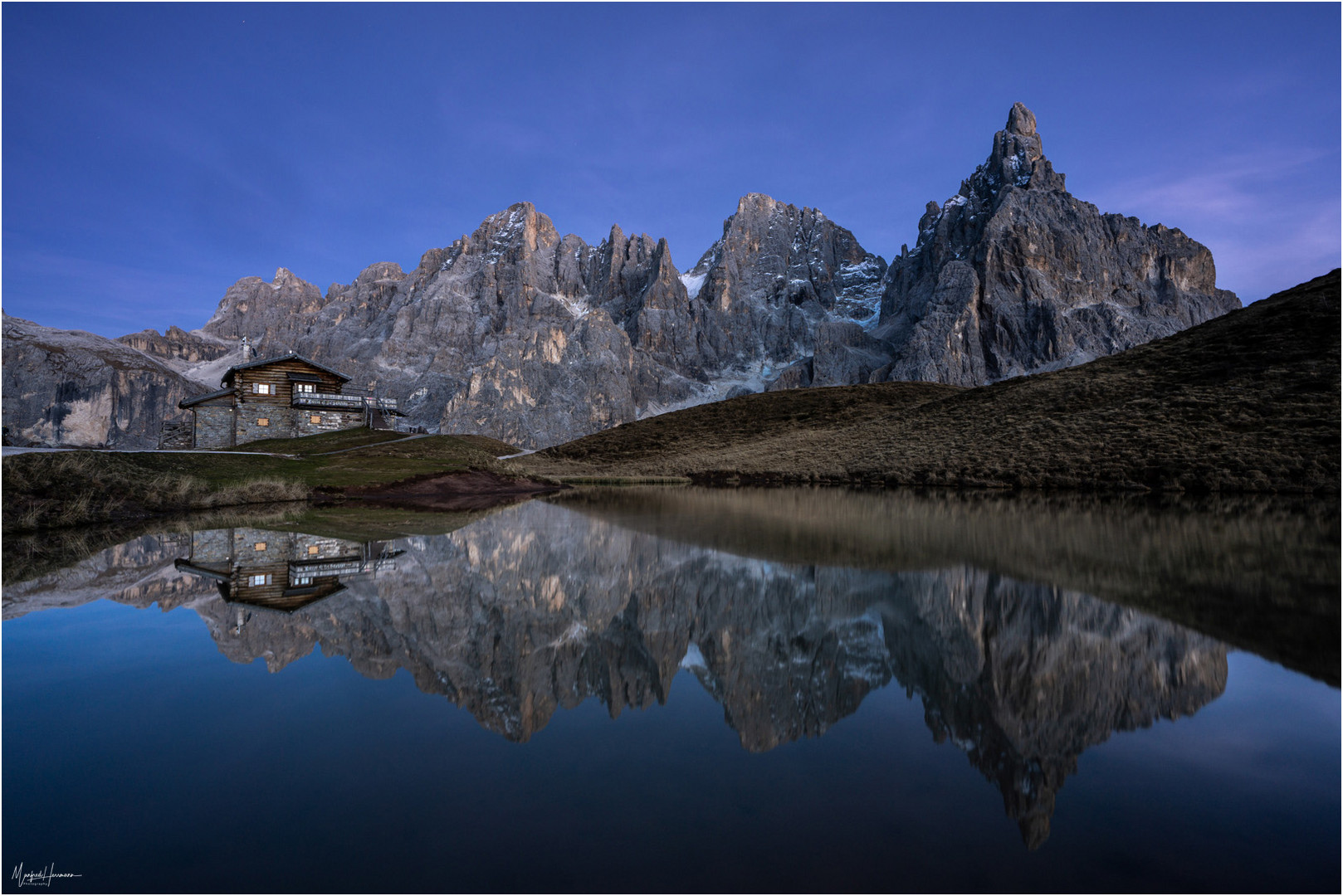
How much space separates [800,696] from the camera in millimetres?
3859

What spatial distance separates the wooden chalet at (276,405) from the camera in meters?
46.9

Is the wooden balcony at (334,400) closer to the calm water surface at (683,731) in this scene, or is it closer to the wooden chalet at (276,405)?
the wooden chalet at (276,405)

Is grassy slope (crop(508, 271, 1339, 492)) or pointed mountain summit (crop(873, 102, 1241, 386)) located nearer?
grassy slope (crop(508, 271, 1339, 492))

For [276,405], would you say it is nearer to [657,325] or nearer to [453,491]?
[453,491]

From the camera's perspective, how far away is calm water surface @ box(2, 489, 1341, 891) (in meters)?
2.27

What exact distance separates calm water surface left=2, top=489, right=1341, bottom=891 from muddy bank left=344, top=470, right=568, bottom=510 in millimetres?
14749

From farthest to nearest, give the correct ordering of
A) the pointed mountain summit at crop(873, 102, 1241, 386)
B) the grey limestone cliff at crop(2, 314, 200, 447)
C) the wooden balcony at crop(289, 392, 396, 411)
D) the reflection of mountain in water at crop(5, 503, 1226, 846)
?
1. the pointed mountain summit at crop(873, 102, 1241, 386)
2. the grey limestone cliff at crop(2, 314, 200, 447)
3. the wooden balcony at crop(289, 392, 396, 411)
4. the reflection of mountain in water at crop(5, 503, 1226, 846)

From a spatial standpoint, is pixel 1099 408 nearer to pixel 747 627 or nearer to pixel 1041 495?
pixel 1041 495

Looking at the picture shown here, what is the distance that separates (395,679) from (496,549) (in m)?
6.14

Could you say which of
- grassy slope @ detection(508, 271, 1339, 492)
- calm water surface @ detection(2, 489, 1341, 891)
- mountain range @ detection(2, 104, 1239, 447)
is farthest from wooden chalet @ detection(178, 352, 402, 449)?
mountain range @ detection(2, 104, 1239, 447)

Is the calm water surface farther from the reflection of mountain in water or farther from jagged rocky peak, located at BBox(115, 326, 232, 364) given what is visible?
jagged rocky peak, located at BBox(115, 326, 232, 364)

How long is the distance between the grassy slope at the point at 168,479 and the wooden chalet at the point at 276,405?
1861 centimetres

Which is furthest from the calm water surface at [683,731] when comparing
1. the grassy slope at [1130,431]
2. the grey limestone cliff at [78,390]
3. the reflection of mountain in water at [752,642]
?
the grey limestone cliff at [78,390]

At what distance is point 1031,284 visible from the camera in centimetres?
14975
